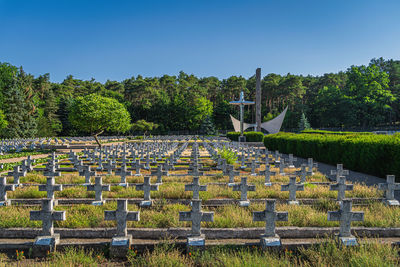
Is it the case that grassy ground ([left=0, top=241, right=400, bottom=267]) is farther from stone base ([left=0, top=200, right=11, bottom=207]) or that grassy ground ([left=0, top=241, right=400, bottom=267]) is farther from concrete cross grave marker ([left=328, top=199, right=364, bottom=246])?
stone base ([left=0, top=200, right=11, bottom=207])

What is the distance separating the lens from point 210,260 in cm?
327

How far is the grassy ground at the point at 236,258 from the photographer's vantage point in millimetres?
3109

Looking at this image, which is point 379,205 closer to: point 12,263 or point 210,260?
point 210,260

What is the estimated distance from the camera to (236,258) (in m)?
3.12

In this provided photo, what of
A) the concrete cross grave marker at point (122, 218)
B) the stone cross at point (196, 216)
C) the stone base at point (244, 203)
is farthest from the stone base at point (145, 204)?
the stone cross at point (196, 216)

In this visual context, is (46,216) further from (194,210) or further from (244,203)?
(244,203)

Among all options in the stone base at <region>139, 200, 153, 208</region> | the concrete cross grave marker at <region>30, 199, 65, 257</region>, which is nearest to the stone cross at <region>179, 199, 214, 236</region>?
the concrete cross grave marker at <region>30, 199, 65, 257</region>

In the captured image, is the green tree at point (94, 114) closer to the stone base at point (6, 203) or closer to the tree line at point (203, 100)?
the stone base at point (6, 203)

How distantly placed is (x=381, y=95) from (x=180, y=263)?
67409 millimetres

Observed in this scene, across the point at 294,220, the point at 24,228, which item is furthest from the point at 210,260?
the point at 24,228

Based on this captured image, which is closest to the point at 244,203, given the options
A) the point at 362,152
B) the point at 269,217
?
the point at 269,217

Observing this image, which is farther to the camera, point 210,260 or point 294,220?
point 294,220

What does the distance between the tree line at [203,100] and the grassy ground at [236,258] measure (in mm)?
49299

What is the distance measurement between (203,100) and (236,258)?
220ft
